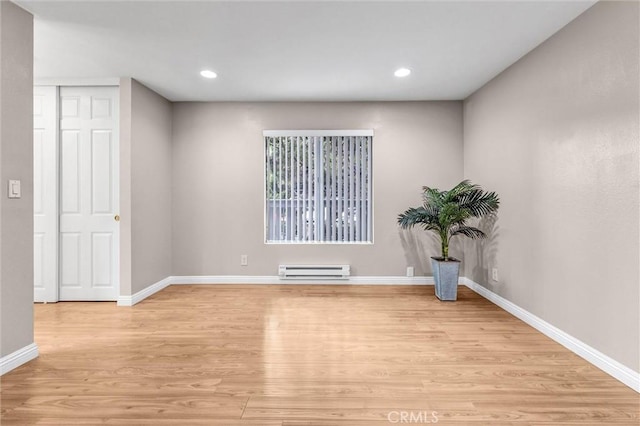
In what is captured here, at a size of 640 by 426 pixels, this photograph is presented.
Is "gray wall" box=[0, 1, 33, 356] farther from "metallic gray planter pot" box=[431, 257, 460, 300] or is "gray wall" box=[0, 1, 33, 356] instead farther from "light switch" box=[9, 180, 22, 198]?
Answer: "metallic gray planter pot" box=[431, 257, 460, 300]

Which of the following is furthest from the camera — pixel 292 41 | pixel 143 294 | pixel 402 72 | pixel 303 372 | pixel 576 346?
pixel 143 294

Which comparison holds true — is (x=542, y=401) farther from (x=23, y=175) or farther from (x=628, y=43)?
(x=23, y=175)

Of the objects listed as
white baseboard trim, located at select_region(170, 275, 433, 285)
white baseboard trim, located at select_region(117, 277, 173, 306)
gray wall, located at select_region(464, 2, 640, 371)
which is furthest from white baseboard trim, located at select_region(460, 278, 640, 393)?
white baseboard trim, located at select_region(117, 277, 173, 306)

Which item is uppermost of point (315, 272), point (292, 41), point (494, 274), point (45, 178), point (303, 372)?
point (292, 41)

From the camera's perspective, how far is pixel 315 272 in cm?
428

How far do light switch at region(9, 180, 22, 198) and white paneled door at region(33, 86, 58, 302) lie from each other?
5.15 feet

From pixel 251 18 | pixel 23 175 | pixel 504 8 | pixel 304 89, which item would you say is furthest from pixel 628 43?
pixel 23 175

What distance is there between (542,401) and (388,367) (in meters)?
0.85

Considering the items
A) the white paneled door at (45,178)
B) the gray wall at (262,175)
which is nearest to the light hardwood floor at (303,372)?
the white paneled door at (45,178)

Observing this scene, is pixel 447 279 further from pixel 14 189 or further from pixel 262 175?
pixel 14 189

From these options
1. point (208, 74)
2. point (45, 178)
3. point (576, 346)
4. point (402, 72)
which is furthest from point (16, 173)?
point (576, 346)

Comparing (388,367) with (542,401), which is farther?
(388,367)

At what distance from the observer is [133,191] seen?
11.5 ft

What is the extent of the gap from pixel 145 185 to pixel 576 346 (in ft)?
14.2
